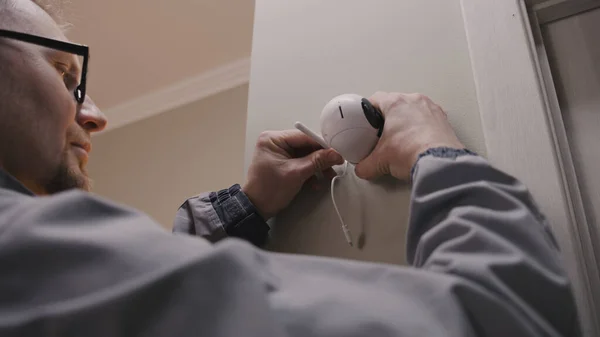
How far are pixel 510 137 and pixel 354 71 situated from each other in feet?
0.93

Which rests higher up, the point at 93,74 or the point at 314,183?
the point at 93,74

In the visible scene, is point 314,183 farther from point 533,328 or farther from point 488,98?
point 533,328

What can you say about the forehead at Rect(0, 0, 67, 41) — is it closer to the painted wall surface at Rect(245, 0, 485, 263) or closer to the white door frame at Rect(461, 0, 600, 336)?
the painted wall surface at Rect(245, 0, 485, 263)

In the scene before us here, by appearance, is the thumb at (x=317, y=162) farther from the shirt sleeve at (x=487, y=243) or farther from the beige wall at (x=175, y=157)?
the beige wall at (x=175, y=157)

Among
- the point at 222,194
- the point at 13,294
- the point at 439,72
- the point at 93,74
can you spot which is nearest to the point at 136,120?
the point at 93,74

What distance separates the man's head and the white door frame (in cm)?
59

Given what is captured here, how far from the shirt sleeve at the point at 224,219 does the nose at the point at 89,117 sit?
0.20 meters

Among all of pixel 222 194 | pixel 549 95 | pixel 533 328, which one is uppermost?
pixel 549 95

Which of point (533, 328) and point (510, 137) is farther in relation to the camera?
point (510, 137)

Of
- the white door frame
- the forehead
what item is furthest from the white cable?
the forehead

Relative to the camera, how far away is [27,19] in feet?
2.56

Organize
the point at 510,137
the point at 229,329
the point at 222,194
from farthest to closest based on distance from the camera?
the point at 222,194 < the point at 510,137 < the point at 229,329

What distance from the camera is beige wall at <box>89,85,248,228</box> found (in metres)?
1.80

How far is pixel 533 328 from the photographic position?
415 millimetres
